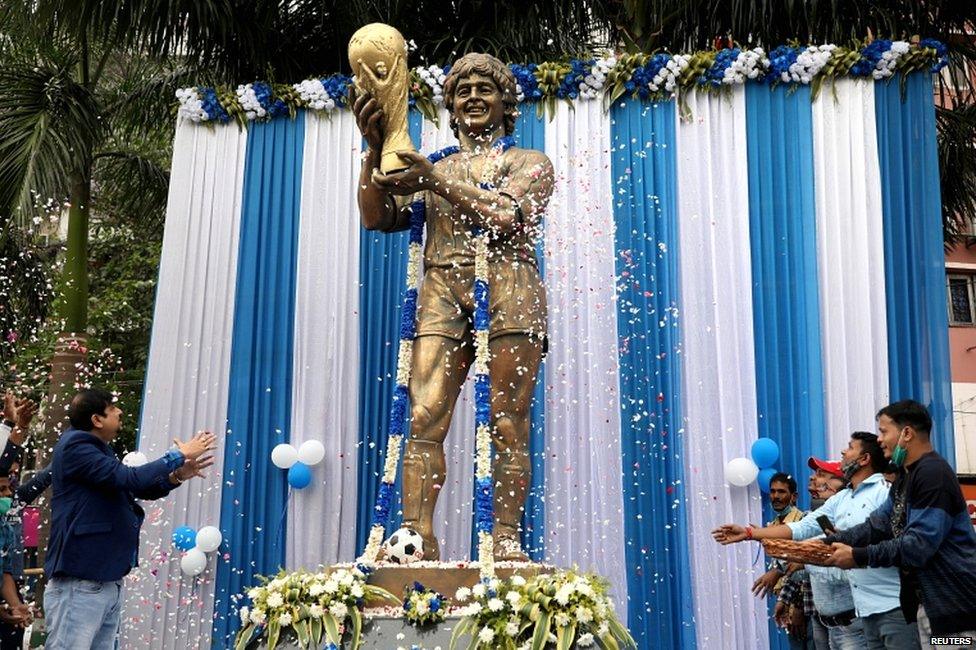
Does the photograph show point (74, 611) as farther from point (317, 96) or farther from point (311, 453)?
point (317, 96)

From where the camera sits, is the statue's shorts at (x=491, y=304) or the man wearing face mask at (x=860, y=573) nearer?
the man wearing face mask at (x=860, y=573)

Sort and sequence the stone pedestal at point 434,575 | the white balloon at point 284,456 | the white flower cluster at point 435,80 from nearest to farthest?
1. the stone pedestal at point 434,575
2. the white balloon at point 284,456
3. the white flower cluster at point 435,80

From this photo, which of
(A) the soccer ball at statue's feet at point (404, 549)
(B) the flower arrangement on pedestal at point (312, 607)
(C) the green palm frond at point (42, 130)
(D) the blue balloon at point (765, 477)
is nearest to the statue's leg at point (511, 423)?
(A) the soccer ball at statue's feet at point (404, 549)

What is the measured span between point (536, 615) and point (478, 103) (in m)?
2.52

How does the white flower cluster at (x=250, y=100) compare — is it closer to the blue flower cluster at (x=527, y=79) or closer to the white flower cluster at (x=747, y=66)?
the blue flower cluster at (x=527, y=79)

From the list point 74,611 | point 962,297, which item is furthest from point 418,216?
point 962,297

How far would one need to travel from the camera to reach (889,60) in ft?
26.3

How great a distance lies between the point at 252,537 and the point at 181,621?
0.72 m

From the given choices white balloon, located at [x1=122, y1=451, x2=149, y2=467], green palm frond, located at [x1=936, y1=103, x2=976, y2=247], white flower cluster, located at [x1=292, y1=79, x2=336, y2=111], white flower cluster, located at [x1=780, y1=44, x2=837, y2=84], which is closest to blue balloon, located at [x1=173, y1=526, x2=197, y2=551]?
white balloon, located at [x1=122, y1=451, x2=149, y2=467]

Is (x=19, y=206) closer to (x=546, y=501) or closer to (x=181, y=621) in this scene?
(x=181, y=621)

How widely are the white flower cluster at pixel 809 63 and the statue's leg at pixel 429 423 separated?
140 inches

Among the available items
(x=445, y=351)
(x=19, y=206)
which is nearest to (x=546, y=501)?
(x=445, y=351)

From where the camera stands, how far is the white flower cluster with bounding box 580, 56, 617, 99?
8.38 meters

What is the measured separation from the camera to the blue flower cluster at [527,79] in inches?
334
